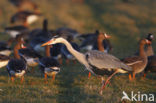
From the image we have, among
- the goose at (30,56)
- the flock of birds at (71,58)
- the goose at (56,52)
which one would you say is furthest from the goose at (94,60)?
the goose at (56,52)

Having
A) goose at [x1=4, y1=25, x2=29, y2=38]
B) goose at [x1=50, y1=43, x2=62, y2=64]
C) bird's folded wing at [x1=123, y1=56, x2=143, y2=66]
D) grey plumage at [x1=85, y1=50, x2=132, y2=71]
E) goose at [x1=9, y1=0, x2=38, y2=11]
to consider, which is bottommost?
goose at [x1=9, y1=0, x2=38, y2=11]

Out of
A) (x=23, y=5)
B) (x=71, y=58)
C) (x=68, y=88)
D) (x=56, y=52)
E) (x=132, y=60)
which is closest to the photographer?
(x=68, y=88)

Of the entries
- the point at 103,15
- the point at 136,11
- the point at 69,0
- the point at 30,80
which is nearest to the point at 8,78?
the point at 30,80

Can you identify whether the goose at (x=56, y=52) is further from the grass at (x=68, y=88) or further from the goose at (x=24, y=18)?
the goose at (x=24, y=18)

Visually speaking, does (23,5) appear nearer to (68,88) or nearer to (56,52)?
(56,52)

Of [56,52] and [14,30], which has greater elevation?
[56,52]

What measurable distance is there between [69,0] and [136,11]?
31.3 feet

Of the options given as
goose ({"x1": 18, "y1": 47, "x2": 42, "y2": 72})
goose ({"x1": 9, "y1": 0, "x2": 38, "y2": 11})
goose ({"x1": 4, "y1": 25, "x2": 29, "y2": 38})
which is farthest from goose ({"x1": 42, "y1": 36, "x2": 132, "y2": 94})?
goose ({"x1": 9, "y1": 0, "x2": 38, "y2": 11})

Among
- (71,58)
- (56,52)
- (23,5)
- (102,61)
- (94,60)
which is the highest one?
(94,60)

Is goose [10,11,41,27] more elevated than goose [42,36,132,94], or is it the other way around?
goose [42,36,132,94]

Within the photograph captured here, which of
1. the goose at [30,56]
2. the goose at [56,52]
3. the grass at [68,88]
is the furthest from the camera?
the goose at [56,52]

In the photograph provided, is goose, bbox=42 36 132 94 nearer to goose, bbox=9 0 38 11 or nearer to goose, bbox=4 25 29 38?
goose, bbox=4 25 29 38

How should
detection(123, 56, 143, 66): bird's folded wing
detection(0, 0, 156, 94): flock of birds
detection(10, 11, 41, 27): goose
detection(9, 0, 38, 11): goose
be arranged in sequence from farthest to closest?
1. detection(9, 0, 38, 11): goose
2. detection(10, 11, 41, 27): goose
3. detection(123, 56, 143, 66): bird's folded wing
4. detection(0, 0, 156, 94): flock of birds

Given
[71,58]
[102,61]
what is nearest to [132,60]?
[102,61]
